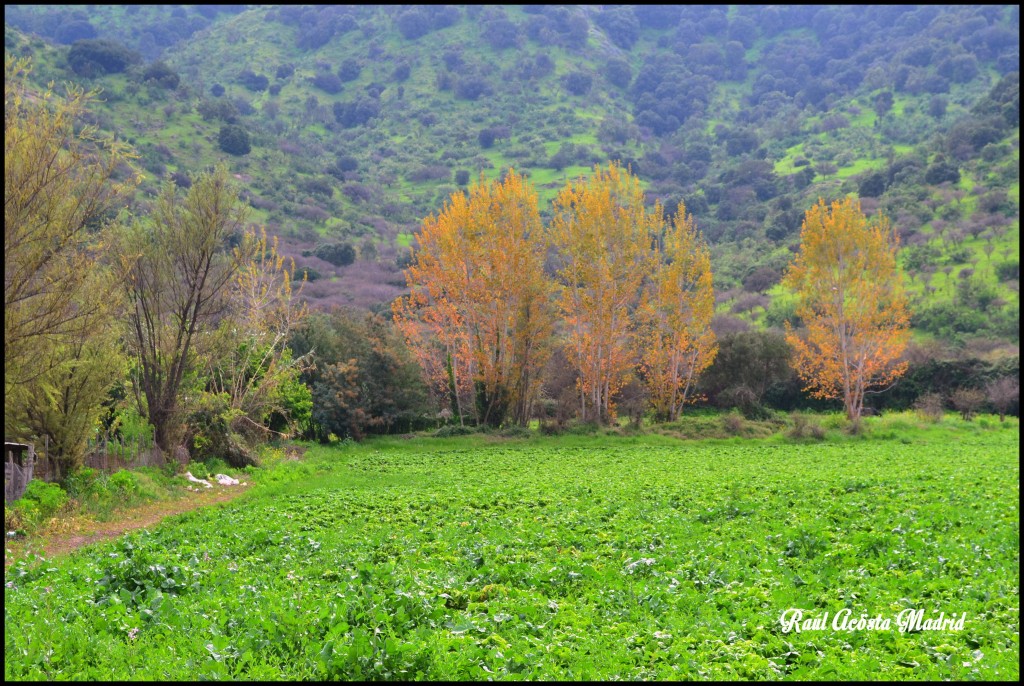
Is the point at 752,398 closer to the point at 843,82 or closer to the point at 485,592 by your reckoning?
the point at 485,592

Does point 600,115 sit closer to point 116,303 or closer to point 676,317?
point 676,317

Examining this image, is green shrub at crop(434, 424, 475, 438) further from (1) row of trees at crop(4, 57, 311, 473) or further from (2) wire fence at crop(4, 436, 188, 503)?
(2) wire fence at crop(4, 436, 188, 503)

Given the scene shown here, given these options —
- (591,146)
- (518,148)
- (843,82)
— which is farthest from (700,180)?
(843,82)

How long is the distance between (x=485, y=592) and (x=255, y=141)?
8372cm

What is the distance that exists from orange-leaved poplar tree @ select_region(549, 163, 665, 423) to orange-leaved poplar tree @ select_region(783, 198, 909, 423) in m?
8.38

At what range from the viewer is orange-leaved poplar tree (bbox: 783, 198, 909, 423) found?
34.6 m

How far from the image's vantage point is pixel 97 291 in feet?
43.0

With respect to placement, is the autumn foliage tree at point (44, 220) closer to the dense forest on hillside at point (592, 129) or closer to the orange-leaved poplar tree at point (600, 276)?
the dense forest on hillside at point (592, 129)

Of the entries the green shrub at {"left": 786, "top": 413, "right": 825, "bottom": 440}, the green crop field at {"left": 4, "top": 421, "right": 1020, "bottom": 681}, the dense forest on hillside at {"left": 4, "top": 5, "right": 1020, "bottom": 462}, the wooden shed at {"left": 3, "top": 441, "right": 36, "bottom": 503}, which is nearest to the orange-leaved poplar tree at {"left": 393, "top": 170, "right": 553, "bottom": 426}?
the dense forest on hillside at {"left": 4, "top": 5, "right": 1020, "bottom": 462}

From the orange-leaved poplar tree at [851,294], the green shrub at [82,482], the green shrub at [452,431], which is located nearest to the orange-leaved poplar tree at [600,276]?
the green shrub at [452,431]

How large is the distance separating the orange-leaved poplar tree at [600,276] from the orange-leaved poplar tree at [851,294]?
8.38m

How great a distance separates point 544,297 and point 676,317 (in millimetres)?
7117

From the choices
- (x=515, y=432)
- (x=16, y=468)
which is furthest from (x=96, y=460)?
(x=515, y=432)
